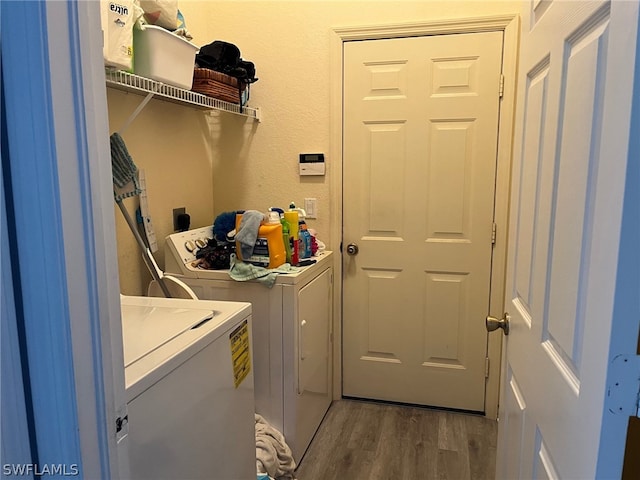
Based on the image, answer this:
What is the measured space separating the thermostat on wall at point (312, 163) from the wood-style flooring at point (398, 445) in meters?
1.41

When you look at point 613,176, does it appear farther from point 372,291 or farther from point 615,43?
point 372,291

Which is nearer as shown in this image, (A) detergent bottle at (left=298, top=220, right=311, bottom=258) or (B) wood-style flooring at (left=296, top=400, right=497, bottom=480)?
(B) wood-style flooring at (left=296, top=400, right=497, bottom=480)

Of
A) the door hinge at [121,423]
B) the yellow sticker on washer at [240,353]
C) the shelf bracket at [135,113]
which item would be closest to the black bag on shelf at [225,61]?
the shelf bracket at [135,113]

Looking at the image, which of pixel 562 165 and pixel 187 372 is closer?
pixel 562 165

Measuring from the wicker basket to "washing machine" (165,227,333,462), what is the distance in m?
0.68

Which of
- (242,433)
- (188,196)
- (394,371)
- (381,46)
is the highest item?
(381,46)

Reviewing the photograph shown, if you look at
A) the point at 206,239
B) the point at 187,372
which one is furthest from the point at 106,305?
the point at 206,239

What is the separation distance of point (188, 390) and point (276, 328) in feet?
3.02

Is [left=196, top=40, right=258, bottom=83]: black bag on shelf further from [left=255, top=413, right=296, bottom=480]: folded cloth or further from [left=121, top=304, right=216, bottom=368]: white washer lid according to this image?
[left=255, top=413, right=296, bottom=480]: folded cloth

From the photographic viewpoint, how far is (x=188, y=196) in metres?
2.54

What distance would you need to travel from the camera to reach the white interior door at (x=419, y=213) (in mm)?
2469

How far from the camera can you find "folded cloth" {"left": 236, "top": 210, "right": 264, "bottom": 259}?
6.79 feet

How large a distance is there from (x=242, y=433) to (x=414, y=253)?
4.94 ft

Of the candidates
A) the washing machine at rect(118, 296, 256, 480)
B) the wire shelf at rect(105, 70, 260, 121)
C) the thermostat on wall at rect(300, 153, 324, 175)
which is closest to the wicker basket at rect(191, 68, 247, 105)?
the wire shelf at rect(105, 70, 260, 121)
